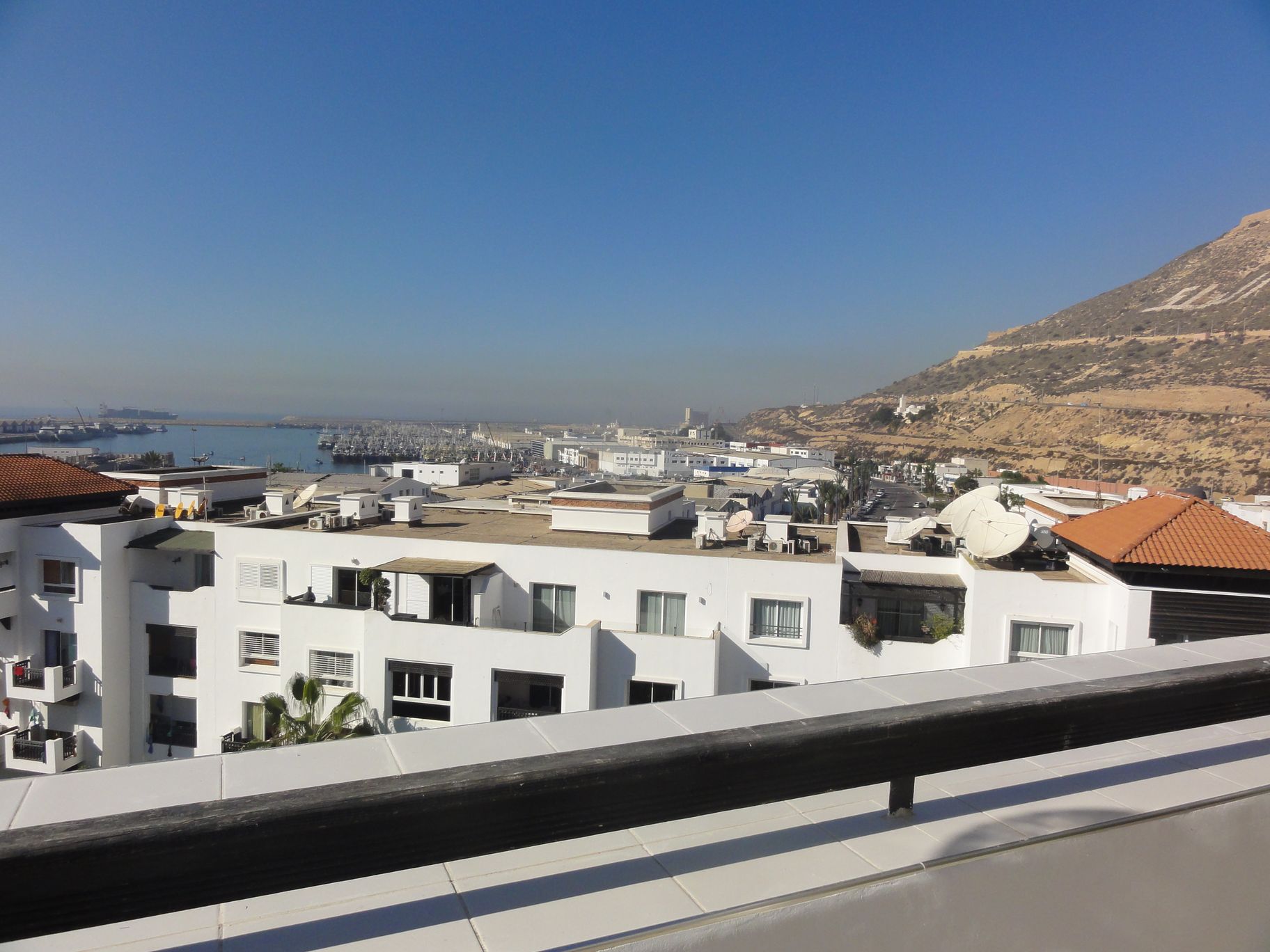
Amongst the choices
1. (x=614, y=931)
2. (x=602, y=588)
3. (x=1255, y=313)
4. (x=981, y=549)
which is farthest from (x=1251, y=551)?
(x=1255, y=313)

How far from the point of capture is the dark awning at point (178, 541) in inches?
727

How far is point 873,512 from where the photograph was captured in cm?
5412

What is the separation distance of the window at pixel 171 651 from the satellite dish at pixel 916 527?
17.1 m

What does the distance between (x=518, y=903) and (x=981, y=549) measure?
16.0 metres

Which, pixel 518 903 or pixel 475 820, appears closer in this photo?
pixel 475 820

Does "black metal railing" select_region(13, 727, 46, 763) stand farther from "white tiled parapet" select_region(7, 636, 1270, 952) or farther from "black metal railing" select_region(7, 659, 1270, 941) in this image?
"black metal railing" select_region(7, 659, 1270, 941)

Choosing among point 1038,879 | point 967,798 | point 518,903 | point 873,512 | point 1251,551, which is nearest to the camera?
point 518,903

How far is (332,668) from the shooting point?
16.4m

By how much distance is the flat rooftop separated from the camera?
1766 centimetres

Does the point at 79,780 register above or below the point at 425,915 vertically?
above

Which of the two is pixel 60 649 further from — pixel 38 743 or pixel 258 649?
pixel 258 649

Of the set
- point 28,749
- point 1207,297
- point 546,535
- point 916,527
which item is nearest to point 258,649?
point 28,749

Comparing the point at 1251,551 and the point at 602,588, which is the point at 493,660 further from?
the point at 1251,551

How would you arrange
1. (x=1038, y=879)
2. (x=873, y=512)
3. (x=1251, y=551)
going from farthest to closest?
(x=873, y=512)
(x=1251, y=551)
(x=1038, y=879)
